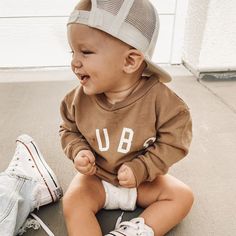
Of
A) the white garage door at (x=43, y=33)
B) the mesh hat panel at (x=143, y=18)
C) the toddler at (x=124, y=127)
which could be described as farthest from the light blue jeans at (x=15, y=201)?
the white garage door at (x=43, y=33)

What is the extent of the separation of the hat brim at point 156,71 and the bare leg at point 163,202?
0.23 meters

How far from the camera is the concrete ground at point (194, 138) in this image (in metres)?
0.74

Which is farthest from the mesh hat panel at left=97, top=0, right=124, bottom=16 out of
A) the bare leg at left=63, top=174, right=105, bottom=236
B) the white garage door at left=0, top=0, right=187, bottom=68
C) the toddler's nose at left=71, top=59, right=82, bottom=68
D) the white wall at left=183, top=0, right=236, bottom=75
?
the white garage door at left=0, top=0, right=187, bottom=68

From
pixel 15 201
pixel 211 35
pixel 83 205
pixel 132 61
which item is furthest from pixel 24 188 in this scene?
pixel 211 35

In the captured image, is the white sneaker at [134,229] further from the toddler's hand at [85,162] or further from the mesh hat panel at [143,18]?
the mesh hat panel at [143,18]

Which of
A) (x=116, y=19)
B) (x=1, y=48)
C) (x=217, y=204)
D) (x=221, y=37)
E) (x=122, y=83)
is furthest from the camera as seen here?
(x=1, y=48)

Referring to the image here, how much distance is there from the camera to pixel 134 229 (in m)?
0.64

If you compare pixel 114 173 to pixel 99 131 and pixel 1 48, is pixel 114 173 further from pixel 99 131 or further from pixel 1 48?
pixel 1 48

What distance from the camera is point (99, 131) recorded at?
67 cm

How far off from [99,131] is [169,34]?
1.17 metres

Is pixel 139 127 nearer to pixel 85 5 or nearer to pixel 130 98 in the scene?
pixel 130 98

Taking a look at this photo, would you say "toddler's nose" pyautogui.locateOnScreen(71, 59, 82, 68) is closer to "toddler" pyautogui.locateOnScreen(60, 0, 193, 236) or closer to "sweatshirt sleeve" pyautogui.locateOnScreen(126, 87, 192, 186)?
"toddler" pyautogui.locateOnScreen(60, 0, 193, 236)

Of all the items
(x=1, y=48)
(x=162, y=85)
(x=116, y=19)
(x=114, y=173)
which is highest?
(x=116, y=19)

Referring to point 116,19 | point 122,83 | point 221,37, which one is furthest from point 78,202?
point 221,37
